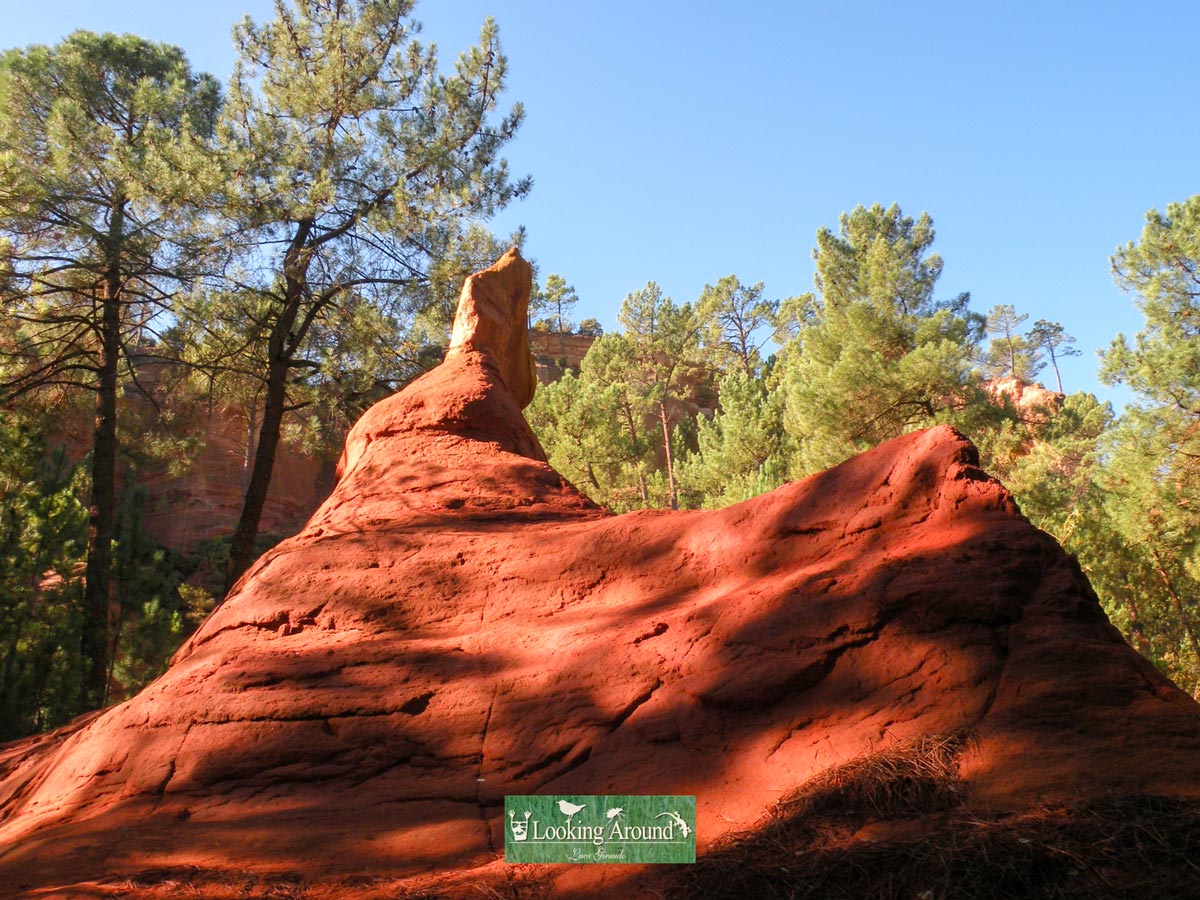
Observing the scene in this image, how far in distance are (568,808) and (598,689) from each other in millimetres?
667

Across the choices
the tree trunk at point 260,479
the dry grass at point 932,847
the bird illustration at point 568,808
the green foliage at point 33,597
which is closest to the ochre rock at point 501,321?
the tree trunk at point 260,479

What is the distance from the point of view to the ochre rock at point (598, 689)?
357 centimetres

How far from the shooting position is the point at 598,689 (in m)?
4.43

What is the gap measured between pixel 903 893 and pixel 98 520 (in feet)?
49.8

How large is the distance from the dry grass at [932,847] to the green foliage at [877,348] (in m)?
15.0

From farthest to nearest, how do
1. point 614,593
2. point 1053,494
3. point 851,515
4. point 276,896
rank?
point 1053,494 < point 614,593 < point 851,515 < point 276,896

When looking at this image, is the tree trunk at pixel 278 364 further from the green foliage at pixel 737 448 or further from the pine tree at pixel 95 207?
the green foliage at pixel 737 448

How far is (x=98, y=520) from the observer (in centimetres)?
1473

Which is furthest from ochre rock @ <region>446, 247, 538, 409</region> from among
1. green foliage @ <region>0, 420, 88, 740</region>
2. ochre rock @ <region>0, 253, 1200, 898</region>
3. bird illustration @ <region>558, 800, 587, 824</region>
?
green foliage @ <region>0, 420, 88, 740</region>

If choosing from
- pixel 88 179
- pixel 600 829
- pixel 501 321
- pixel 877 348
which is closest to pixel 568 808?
pixel 600 829

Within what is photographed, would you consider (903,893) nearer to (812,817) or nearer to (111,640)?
(812,817)

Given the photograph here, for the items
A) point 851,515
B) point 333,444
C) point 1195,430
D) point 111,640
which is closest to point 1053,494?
point 1195,430

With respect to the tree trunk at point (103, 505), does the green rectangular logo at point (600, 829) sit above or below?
below

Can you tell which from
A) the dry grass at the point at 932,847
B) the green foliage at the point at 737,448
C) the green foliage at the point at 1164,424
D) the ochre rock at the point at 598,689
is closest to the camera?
the dry grass at the point at 932,847
